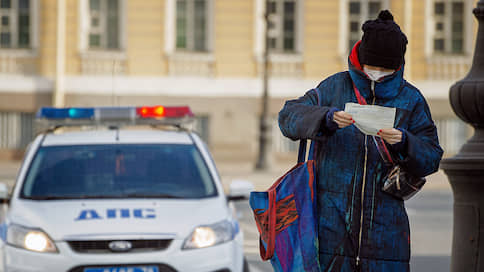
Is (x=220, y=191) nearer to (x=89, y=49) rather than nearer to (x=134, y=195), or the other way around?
(x=134, y=195)

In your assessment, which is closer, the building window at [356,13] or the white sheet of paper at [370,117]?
the white sheet of paper at [370,117]

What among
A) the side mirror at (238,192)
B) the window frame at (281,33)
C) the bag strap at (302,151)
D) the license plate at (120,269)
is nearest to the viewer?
the bag strap at (302,151)

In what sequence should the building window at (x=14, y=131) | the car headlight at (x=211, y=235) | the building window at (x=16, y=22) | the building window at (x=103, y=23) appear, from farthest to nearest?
the building window at (x=103, y=23) < the building window at (x=16, y=22) < the building window at (x=14, y=131) < the car headlight at (x=211, y=235)

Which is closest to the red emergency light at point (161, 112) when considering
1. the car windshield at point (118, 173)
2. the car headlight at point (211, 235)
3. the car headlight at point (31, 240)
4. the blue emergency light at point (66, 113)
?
the car windshield at point (118, 173)

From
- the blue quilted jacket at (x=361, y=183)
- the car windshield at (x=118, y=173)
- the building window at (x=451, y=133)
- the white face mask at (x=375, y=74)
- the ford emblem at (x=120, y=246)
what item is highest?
the white face mask at (x=375, y=74)

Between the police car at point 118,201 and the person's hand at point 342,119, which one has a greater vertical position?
the person's hand at point 342,119

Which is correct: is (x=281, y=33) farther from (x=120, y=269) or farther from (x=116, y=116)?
(x=120, y=269)

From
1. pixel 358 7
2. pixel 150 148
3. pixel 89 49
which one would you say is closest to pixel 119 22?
pixel 89 49

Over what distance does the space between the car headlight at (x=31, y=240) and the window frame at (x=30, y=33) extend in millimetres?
21561

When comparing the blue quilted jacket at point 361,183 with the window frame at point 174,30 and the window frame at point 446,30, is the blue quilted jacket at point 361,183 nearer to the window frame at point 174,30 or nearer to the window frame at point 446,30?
the window frame at point 174,30

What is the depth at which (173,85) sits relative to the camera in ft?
89.3

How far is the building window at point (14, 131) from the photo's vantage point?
26.6 m

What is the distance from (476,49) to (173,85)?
21350mm

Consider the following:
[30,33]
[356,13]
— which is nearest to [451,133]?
[356,13]
